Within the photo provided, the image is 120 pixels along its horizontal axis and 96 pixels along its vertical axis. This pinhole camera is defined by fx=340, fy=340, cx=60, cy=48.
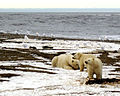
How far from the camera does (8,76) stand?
17438 millimetres

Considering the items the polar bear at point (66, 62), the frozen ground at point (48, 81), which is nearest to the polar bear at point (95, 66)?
the frozen ground at point (48, 81)

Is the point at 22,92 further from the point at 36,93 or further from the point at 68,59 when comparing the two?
the point at 68,59

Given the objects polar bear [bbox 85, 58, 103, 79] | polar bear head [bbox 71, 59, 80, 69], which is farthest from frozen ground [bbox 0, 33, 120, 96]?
polar bear head [bbox 71, 59, 80, 69]

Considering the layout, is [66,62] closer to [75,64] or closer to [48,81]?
[75,64]

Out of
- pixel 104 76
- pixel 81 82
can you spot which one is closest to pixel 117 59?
pixel 104 76

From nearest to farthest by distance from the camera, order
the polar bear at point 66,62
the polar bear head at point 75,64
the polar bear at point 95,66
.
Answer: the polar bear at point 95,66
the polar bear head at point 75,64
the polar bear at point 66,62

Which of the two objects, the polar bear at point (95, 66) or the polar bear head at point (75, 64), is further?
the polar bear head at point (75, 64)

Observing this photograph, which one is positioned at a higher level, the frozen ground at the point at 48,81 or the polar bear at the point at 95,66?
the polar bear at the point at 95,66

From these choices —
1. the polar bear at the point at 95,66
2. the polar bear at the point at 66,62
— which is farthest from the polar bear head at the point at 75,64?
the polar bear at the point at 95,66

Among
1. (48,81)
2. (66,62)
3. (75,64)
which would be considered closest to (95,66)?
(48,81)

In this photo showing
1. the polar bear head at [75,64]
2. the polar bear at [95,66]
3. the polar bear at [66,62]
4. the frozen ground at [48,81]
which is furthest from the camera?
the polar bear at [66,62]

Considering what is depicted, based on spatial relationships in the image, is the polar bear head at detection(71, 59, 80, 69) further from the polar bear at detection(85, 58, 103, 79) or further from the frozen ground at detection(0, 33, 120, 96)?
the polar bear at detection(85, 58, 103, 79)

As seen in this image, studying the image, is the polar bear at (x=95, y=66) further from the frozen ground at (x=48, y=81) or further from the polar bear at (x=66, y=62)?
the polar bear at (x=66, y=62)

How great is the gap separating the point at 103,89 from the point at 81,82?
1.76m
